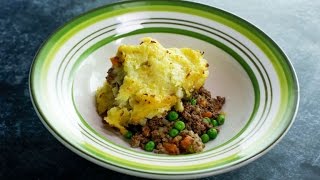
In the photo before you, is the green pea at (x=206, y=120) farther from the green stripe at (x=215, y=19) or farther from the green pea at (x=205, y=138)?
the green stripe at (x=215, y=19)

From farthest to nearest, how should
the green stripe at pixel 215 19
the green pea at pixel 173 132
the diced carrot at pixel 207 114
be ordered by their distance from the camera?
the diced carrot at pixel 207 114, the green pea at pixel 173 132, the green stripe at pixel 215 19

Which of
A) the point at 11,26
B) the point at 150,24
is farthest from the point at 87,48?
the point at 11,26

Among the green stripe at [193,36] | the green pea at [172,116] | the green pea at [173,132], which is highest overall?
the green stripe at [193,36]

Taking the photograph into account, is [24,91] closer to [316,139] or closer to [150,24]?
[150,24]

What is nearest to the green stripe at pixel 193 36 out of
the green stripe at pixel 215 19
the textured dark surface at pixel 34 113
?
the green stripe at pixel 215 19

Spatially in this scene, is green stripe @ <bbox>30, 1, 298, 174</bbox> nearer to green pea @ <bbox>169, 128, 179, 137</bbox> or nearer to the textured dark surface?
the textured dark surface

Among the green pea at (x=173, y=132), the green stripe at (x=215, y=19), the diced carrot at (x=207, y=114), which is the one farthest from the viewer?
the diced carrot at (x=207, y=114)
